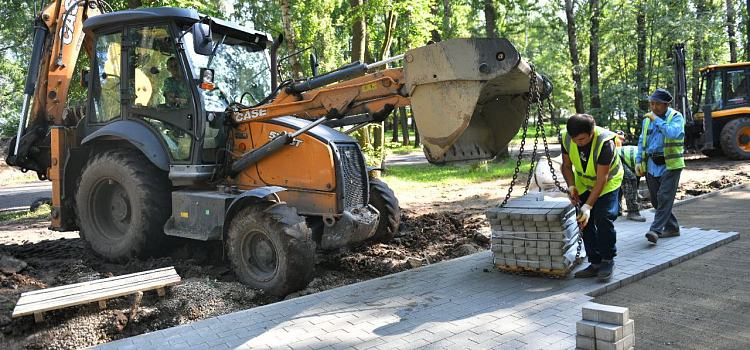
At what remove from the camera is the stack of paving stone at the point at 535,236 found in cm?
527

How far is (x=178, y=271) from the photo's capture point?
641 cm

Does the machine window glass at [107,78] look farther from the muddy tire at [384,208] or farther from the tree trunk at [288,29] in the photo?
the tree trunk at [288,29]

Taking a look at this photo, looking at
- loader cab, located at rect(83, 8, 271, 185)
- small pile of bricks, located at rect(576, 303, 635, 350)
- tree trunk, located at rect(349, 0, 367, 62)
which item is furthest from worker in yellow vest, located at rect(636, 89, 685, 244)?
tree trunk, located at rect(349, 0, 367, 62)

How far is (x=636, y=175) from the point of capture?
827 centimetres

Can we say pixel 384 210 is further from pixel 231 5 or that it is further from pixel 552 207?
pixel 231 5

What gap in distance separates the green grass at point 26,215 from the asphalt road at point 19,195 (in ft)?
4.79

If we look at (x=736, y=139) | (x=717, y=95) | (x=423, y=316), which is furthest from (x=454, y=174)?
(x=423, y=316)

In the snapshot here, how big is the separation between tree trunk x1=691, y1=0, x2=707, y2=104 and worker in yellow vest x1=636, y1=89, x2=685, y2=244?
1476 cm

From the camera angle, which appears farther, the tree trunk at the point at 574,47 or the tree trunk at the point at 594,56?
the tree trunk at the point at 594,56

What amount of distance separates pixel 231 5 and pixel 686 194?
31.2 meters

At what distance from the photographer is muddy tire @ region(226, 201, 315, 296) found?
5344 mm

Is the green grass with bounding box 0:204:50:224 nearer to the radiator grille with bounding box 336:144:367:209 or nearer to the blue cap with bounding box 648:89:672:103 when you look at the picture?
the radiator grille with bounding box 336:144:367:209

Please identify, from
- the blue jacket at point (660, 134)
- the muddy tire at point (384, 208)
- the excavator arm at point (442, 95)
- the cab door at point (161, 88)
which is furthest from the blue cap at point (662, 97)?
the cab door at point (161, 88)

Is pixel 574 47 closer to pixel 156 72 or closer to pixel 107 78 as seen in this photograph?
pixel 156 72
